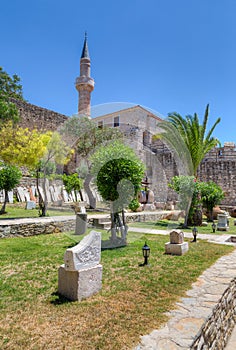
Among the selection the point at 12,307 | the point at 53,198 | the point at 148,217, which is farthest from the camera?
the point at 53,198

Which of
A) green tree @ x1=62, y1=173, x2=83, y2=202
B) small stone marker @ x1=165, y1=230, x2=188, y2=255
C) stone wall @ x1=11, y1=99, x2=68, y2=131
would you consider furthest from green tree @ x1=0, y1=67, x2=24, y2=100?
small stone marker @ x1=165, y1=230, x2=188, y2=255

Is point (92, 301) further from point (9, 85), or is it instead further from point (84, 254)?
point (9, 85)

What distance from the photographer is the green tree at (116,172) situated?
598cm

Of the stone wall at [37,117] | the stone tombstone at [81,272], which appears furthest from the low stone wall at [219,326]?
the stone wall at [37,117]

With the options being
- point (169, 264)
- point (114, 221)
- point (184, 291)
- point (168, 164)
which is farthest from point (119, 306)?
point (168, 164)

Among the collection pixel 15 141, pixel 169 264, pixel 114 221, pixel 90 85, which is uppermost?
pixel 90 85

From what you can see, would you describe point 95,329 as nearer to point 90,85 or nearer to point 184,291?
point 184,291

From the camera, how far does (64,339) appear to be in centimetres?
213

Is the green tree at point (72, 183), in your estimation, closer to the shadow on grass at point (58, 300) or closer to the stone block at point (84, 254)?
the stone block at point (84, 254)

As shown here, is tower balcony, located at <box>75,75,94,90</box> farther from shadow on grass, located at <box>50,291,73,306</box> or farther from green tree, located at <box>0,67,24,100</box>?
shadow on grass, located at <box>50,291,73,306</box>

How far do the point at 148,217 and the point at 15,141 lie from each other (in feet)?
24.1

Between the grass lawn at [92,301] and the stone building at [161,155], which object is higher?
the stone building at [161,155]

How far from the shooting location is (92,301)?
2975 mm

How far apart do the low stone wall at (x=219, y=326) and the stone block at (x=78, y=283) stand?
1.38 meters
